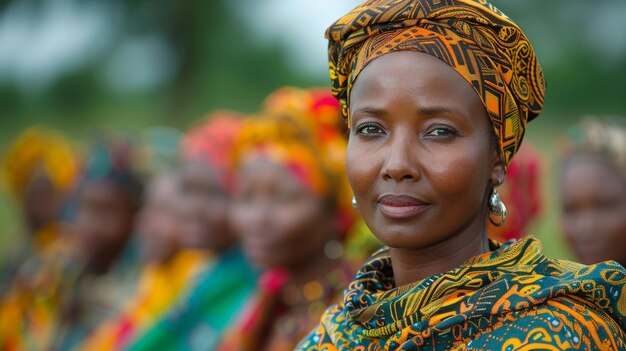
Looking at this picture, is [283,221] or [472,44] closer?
[472,44]

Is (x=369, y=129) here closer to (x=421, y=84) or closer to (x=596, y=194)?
(x=421, y=84)

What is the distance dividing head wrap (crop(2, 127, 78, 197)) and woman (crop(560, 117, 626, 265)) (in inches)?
241

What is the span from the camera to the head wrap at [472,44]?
8.17 ft

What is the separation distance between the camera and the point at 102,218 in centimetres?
733

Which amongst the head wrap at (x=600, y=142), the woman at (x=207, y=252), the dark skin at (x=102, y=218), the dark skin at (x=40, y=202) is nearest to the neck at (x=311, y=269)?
the woman at (x=207, y=252)

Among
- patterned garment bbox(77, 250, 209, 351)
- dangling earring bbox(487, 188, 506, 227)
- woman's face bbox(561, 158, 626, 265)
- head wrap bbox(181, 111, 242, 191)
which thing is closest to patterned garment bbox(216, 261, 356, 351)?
woman's face bbox(561, 158, 626, 265)

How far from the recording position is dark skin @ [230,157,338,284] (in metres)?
4.73

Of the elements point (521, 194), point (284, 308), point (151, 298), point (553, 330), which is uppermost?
point (553, 330)

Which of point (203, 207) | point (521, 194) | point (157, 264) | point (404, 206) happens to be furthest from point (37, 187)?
point (404, 206)

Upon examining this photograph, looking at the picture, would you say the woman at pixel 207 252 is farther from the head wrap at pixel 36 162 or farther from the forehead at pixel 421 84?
the forehead at pixel 421 84

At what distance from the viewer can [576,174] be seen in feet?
14.5

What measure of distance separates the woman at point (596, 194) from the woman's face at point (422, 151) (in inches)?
73.8

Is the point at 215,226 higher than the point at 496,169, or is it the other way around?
the point at 496,169

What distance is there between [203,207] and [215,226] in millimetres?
158
